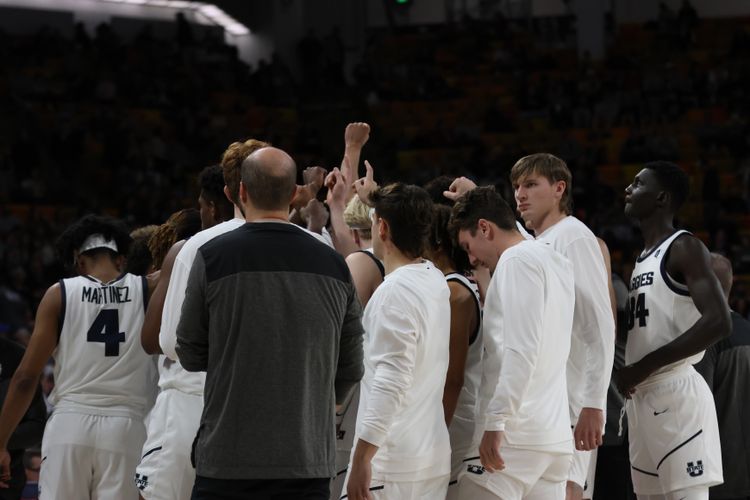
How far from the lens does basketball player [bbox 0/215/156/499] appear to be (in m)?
5.00

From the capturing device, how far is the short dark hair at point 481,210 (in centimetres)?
434

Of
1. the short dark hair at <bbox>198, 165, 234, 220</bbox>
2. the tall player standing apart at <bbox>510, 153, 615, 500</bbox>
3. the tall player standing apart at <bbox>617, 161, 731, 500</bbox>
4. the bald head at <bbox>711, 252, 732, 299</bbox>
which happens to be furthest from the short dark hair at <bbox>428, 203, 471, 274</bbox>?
the bald head at <bbox>711, 252, 732, 299</bbox>

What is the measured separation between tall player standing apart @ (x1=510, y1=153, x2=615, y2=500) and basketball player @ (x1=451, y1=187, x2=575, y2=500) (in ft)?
1.32

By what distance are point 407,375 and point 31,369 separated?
1.96 m

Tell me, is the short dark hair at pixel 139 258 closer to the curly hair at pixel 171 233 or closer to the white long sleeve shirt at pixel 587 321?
the curly hair at pixel 171 233

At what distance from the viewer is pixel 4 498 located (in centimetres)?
546

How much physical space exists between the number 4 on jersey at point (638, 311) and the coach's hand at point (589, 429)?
0.70 metres

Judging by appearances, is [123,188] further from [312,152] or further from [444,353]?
[444,353]

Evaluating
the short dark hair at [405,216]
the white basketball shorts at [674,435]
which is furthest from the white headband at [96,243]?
the white basketball shorts at [674,435]

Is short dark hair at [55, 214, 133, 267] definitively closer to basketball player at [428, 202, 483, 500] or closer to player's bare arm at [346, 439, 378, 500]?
basketball player at [428, 202, 483, 500]

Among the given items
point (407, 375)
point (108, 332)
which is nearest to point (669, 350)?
point (407, 375)

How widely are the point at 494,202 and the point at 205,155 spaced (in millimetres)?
16103

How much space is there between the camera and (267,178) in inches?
142

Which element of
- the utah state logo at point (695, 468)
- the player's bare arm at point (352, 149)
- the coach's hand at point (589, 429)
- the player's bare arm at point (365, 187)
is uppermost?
the player's bare arm at point (352, 149)
